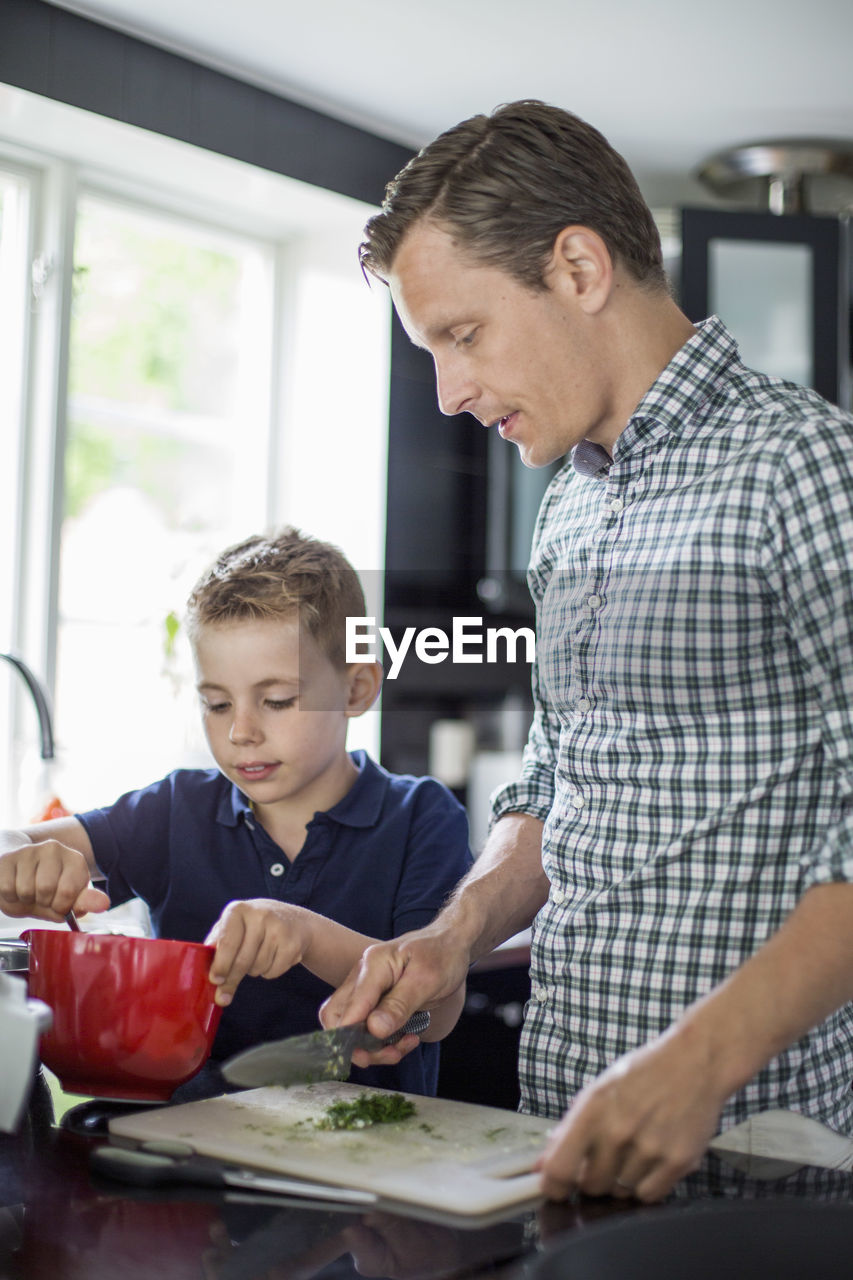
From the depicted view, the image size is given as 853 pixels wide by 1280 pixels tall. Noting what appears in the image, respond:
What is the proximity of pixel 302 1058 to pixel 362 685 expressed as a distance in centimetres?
62

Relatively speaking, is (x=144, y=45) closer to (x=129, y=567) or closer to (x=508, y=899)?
(x=129, y=567)

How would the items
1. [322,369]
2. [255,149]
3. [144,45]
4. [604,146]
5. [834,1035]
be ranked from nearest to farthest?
1. [834,1035]
2. [604,146]
3. [144,45]
4. [255,149]
5. [322,369]

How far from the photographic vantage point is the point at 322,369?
3.48m

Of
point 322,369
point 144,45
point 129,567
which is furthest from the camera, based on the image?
point 322,369

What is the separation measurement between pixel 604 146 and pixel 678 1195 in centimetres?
86

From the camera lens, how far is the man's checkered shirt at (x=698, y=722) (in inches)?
38.4

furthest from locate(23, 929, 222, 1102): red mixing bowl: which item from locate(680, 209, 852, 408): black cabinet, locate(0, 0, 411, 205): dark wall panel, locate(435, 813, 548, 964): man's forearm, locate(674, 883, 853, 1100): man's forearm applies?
locate(680, 209, 852, 408): black cabinet

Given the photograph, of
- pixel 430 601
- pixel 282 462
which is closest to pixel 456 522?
pixel 430 601

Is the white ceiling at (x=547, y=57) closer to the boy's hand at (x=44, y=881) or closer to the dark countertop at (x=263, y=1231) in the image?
the boy's hand at (x=44, y=881)

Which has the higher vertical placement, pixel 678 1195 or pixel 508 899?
pixel 508 899

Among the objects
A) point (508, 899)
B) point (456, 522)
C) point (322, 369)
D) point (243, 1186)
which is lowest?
point (243, 1186)

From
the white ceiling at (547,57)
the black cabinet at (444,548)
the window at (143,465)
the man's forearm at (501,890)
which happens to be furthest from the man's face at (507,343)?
the black cabinet at (444,548)

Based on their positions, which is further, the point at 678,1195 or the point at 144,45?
the point at 144,45

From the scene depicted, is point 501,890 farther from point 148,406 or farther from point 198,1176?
point 148,406
